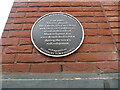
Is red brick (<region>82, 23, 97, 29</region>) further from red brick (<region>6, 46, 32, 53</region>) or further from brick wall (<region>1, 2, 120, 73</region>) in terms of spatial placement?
red brick (<region>6, 46, 32, 53</region>)

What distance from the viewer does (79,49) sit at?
5.03 ft

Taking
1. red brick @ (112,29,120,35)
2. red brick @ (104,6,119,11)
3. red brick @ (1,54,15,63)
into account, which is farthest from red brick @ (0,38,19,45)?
red brick @ (104,6,119,11)

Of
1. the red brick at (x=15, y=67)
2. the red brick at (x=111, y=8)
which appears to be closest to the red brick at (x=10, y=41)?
the red brick at (x=15, y=67)

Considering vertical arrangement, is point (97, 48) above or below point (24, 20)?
below

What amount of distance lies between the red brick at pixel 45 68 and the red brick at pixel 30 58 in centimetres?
7

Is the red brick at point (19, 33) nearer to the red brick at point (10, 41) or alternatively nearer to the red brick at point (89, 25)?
the red brick at point (10, 41)

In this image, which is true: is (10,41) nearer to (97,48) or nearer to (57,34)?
(57,34)

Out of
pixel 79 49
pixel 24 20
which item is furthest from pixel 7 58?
pixel 79 49

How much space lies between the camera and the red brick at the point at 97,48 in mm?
1532

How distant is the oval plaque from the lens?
4.90ft

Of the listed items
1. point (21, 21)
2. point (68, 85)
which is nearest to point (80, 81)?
point (68, 85)

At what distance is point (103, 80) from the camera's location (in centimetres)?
131

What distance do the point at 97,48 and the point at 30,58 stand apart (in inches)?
30.1

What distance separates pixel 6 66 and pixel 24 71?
0.68 ft
